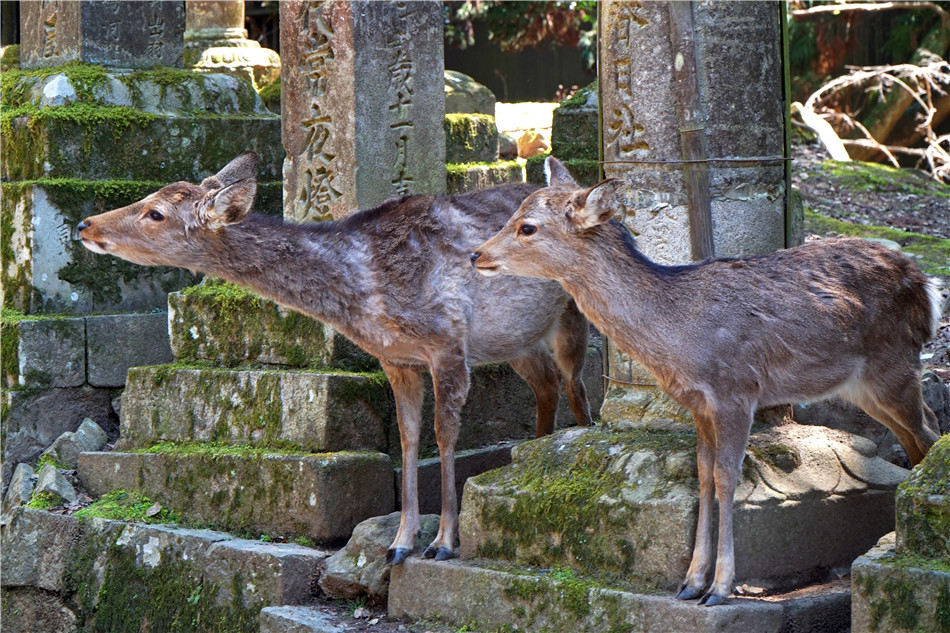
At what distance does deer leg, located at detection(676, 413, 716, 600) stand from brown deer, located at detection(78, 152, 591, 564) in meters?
1.45

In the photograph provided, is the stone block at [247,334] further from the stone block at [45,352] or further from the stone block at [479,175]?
the stone block at [479,175]

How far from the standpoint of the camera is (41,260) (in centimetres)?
838

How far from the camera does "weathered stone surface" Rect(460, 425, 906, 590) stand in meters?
5.04

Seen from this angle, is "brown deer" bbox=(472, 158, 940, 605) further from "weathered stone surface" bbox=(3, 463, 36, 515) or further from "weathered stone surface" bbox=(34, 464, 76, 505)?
"weathered stone surface" bbox=(3, 463, 36, 515)

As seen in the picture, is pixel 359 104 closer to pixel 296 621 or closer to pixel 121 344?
pixel 121 344

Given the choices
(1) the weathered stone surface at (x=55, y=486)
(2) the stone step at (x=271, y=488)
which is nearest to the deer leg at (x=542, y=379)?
(2) the stone step at (x=271, y=488)

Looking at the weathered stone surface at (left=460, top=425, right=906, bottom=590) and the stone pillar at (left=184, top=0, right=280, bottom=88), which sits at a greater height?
the stone pillar at (left=184, top=0, right=280, bottom=88)

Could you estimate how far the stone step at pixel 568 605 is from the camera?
4707 millimetres

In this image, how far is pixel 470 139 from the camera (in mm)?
9398

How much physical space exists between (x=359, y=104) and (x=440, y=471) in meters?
2.22

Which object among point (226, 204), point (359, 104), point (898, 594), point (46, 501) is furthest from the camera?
point (46, 501)

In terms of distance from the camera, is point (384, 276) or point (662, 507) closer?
point (662, 507)

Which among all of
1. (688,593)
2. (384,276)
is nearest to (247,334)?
(384,276)

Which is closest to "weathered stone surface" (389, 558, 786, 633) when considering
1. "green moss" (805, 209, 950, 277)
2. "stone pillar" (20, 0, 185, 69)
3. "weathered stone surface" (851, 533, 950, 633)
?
"weathered stone surface" (851, 533, 950, 633)
